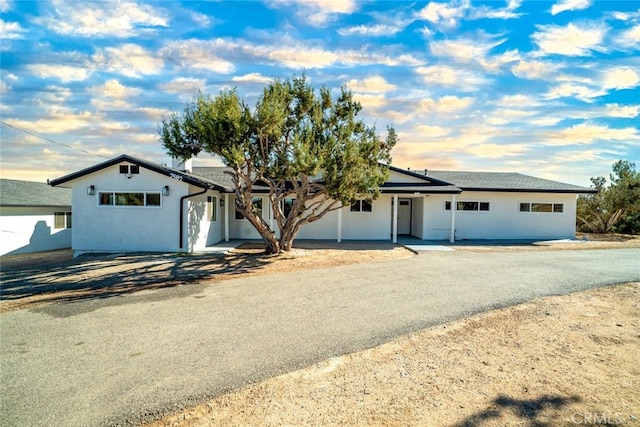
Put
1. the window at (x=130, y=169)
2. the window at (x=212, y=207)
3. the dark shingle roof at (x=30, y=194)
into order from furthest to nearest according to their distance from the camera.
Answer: the dark shingle roof at (x=30, y=194)
the window at (x=212, y=207)
the window at (x=130, y=169)

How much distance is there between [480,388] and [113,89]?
17.5 metres

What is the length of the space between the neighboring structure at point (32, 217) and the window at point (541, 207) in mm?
26725

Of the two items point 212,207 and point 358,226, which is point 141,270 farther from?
point 358,226

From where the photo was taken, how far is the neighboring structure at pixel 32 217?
16.3m

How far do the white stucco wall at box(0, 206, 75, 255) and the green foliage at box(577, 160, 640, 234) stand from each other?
3304 cm

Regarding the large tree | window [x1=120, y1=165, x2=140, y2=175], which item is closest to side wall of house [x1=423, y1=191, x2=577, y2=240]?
the large tree

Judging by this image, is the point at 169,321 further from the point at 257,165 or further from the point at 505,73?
the point at 505,73

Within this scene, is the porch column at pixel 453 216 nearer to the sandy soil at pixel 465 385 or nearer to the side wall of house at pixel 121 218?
the sandy soil at pixel 465 385

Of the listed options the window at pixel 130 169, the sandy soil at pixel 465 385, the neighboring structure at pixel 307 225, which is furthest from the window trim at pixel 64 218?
the sandy soil at pixel 465 385

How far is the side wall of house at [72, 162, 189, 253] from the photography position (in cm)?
1358

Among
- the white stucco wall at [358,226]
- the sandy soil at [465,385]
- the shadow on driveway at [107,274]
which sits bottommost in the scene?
the shadow on driveway at [107,274]

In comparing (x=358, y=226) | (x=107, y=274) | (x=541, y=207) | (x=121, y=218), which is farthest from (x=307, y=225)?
(x=541, y=207)

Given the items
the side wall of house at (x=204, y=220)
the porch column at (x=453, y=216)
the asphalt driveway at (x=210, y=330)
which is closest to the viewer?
the asphalt driveway at (x=210, y=330)

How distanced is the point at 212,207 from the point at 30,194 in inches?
442
